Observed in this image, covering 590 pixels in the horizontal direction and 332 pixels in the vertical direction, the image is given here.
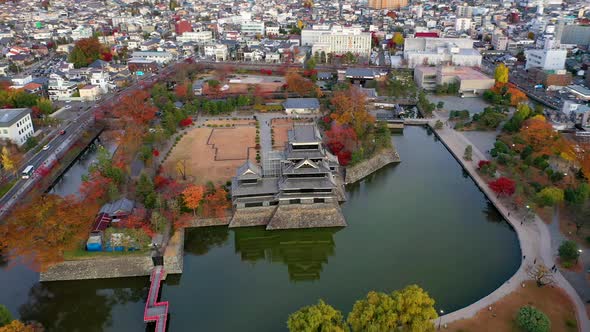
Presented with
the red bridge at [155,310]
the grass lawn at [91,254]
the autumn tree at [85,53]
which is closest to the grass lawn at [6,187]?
the grass lawn at [91,254]

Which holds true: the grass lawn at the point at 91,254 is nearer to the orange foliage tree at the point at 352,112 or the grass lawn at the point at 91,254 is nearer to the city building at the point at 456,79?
the orange foliage tree at the point at 352,112

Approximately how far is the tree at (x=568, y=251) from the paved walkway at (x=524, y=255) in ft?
1.55

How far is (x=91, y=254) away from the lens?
56.4 ft

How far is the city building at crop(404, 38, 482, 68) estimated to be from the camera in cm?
5028

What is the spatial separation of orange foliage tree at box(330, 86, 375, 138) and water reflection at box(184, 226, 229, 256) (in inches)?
505

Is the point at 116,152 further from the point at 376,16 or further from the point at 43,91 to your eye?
the point at 376,16

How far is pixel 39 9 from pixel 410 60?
89316 millimetres

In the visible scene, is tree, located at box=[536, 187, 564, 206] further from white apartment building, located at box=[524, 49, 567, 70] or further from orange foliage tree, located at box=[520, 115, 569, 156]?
white apartment building, located at box=[524, 49, 567, 70]

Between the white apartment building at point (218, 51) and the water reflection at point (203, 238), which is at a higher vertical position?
the white apartment building at point (218, 51)

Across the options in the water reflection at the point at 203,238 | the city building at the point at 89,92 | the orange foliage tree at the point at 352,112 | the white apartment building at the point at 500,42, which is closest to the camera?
the water reflection at the point at 203,238

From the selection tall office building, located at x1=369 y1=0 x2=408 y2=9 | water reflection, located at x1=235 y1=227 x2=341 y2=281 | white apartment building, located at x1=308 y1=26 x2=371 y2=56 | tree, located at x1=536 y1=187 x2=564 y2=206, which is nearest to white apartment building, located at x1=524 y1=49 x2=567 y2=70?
white apartment building, located at x1=308 y1=26 x2=371 y2=56

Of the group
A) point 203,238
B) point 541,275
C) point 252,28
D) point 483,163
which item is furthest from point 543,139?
point 252,28

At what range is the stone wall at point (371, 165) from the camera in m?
25.1

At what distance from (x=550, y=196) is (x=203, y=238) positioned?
1775cm
